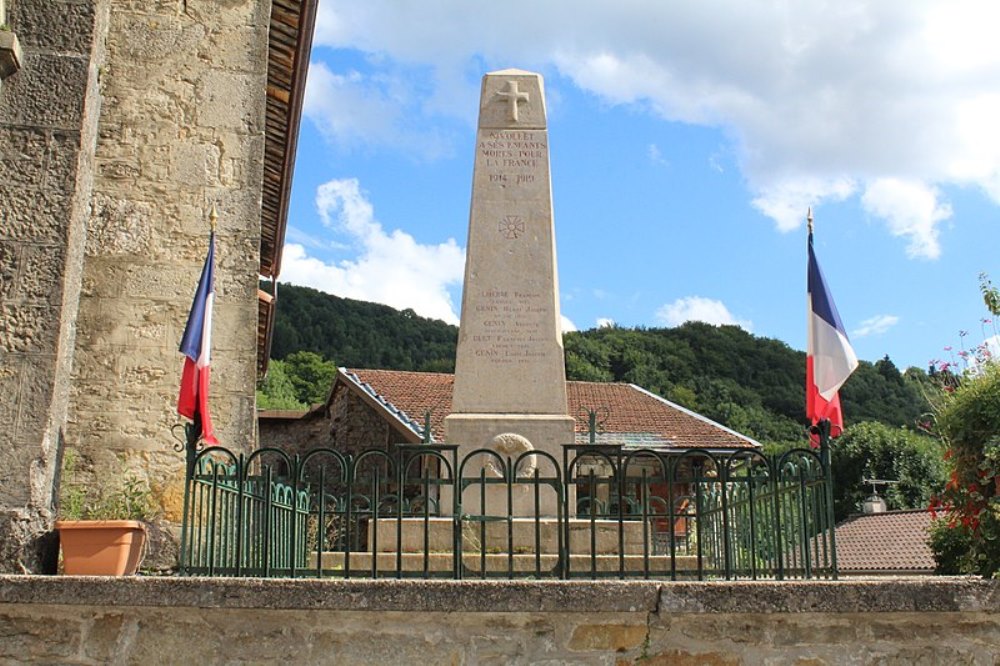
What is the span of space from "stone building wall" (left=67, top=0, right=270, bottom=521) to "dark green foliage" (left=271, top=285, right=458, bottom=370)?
38412mm

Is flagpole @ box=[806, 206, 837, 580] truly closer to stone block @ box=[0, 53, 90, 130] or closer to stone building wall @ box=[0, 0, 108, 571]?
stone building wall @ box=[0, 0, 108, 571]

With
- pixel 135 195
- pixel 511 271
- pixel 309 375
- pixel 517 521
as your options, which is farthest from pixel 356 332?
pixel 517 521

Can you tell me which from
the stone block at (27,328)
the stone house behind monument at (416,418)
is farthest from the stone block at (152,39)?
the stone house behind monument at (416,418)

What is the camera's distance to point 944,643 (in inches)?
167

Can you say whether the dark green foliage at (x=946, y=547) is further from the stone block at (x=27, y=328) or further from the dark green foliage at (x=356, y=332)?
the dark green foliage at (x=356, y=332)

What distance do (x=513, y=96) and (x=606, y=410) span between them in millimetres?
15183

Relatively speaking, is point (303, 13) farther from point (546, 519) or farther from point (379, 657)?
point (379, 657)

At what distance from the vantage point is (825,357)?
6.07 meters

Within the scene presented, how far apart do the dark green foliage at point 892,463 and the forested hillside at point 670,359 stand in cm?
1378

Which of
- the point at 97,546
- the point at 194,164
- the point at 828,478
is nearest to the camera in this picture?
the point at 828,478

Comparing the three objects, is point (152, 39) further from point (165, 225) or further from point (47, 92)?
point (47, 92)

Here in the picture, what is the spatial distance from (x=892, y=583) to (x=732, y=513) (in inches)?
69.6

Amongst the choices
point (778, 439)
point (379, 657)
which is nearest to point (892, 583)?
point (379, 657)

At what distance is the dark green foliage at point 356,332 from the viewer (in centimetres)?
5016
